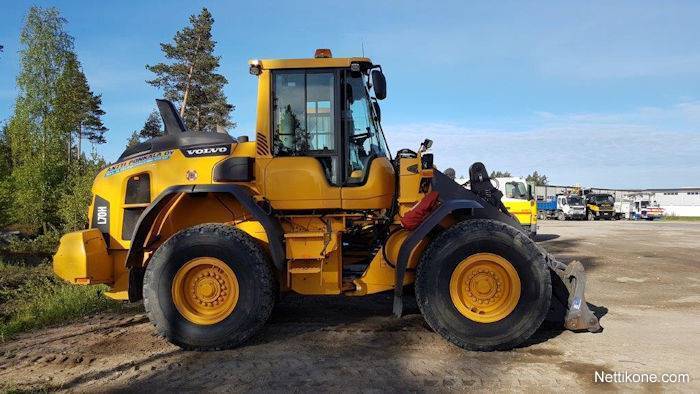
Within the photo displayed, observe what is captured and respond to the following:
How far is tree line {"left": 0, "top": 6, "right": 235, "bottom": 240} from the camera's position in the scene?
20953 millimetres

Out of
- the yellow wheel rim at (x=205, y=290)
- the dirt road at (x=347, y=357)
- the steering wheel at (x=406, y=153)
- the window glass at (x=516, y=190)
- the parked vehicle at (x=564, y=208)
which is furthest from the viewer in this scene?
the parked vehicle at (x=564, y=208)

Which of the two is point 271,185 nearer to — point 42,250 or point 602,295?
point 602,295

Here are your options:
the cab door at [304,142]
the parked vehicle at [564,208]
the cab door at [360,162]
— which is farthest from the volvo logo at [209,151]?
the parked vehicle at [564,208]

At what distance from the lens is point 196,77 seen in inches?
1096

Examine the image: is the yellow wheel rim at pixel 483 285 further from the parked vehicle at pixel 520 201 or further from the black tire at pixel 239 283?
the parked vehicle at pixel 520 201

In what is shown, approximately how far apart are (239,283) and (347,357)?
1.38m

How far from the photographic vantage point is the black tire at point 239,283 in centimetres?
532

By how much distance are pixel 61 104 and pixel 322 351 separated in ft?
108

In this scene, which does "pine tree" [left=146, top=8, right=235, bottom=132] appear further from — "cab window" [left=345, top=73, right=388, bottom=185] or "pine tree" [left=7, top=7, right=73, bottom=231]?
"cab window" [left=345, top=73, right=388, bottom=185]

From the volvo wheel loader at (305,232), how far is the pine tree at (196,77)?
2220cm

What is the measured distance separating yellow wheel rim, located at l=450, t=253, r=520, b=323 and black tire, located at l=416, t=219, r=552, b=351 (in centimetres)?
6

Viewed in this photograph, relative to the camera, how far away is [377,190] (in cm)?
571

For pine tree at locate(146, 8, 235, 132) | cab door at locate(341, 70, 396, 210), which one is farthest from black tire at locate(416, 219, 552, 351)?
pine tree at locate(146, 8, 235, 132)

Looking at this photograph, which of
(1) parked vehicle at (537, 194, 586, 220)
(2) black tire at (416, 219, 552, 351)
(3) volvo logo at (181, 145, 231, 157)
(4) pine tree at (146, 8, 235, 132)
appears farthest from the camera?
(1) parked vehicle at (537, 194, 586, 220)
